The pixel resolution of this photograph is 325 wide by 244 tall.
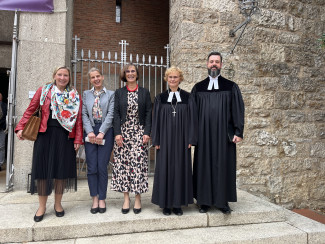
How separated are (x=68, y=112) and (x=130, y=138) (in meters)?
0.84

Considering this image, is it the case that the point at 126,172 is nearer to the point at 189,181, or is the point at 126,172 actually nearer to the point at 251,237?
the point at 189,181

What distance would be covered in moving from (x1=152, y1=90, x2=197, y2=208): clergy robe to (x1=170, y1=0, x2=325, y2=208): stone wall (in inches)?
73.9

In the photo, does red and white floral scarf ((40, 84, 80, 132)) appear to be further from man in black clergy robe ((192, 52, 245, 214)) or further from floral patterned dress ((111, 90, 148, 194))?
man in black clergy robe ((192, 52, 245, 214))

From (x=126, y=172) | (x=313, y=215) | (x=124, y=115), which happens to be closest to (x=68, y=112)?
(x=124, y=115)

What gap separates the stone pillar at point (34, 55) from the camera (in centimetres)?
462

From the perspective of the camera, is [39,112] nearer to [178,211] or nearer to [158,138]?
[158,138]

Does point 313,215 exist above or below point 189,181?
below

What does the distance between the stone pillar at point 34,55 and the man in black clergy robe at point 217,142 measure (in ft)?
9.77

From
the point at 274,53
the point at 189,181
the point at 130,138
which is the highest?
the point at 274,53

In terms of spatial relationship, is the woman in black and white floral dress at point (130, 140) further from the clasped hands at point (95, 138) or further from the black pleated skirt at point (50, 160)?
the black pleated skirt at point (50, 160)

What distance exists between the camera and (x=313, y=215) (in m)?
5.05

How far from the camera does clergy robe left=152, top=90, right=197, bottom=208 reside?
3258 millimetres

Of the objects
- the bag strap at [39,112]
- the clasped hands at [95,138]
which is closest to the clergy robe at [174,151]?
the clasped hands at [95,138]

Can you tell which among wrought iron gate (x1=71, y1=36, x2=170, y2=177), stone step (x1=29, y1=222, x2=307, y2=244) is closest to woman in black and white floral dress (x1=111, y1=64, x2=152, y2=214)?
stone step (x1=29, y1=222, x2=307, y2=244)
